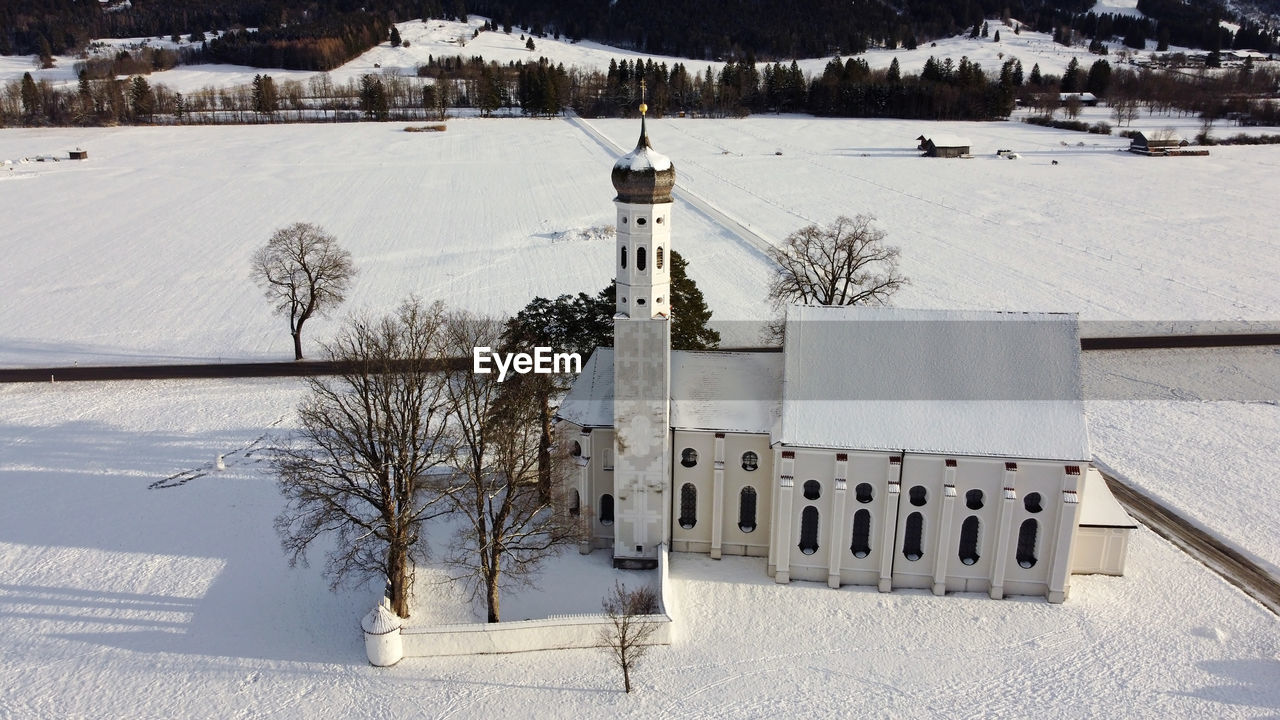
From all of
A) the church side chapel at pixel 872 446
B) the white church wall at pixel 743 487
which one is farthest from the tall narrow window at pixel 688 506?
the white church wall at pixel 743 487

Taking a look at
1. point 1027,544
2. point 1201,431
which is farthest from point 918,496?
point 1201,431

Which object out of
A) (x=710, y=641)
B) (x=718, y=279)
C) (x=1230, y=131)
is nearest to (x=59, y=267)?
(x=718, y=279)

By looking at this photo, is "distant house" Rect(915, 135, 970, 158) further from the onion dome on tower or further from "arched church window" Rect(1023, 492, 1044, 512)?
the onion dome on tower

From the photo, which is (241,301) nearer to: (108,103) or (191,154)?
(191,154)

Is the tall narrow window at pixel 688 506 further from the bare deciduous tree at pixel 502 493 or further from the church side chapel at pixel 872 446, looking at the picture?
the bare deciduous tree at pixel 502 493

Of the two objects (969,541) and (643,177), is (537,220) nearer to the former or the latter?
(643,177)

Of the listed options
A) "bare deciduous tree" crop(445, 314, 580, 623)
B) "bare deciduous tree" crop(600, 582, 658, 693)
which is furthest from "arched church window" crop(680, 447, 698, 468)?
"bare deciduous tree" crop(600, 582, 658, 693)
